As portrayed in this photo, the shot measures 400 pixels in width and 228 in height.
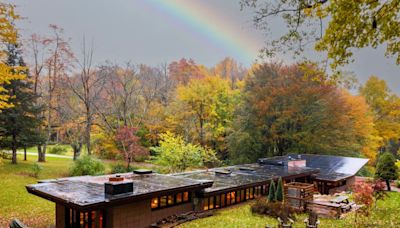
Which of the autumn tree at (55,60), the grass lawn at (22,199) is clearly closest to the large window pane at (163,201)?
the grass lawn at (22,199)

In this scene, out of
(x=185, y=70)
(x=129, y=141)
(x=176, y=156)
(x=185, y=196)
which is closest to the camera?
(x=185, y=196)

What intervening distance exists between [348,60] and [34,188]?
555 inches

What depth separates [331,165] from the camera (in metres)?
30.4

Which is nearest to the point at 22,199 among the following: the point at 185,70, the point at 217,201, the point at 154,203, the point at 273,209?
the point at 154,203

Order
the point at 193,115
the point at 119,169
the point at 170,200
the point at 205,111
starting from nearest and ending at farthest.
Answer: the point at 170,200, the point at 119,169, the point at 205,111, the point at 193,115

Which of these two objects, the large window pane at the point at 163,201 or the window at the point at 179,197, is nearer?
the large window pane at the point at 163,201

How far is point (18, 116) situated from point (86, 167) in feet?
25.3

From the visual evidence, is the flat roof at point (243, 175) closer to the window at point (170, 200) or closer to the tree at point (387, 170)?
the window at point (170, 200)

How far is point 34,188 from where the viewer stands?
14.6 m

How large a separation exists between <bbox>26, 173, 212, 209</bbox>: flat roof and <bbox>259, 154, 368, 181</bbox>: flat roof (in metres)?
13.6

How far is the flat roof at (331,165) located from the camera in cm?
2774

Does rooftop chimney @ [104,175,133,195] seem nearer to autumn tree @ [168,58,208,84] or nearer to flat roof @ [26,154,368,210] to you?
flat roof @ [26,154,368,210]

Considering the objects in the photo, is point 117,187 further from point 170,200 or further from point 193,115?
point 193,115

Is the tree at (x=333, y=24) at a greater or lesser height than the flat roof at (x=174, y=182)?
greater
